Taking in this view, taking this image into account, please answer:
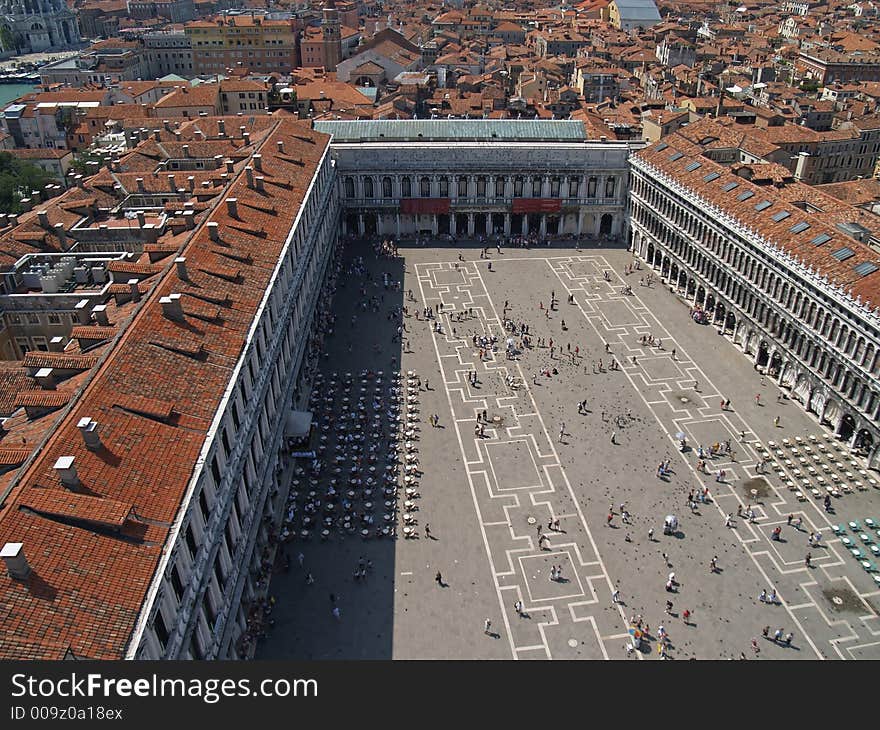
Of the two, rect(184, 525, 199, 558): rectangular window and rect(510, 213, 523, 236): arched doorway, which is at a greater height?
rect(184, 525, 199, 558): rectangular window

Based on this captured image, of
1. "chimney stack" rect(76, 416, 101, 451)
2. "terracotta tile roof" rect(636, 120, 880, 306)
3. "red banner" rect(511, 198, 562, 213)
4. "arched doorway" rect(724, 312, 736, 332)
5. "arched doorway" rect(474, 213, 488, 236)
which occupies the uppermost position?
"chimney stack" rect(76, 416, 101, 451)

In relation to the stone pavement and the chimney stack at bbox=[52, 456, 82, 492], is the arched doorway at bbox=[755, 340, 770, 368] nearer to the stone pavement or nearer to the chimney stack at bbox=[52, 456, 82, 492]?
the stone pavement

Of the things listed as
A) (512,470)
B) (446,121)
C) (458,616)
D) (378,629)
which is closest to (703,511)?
(512,470)

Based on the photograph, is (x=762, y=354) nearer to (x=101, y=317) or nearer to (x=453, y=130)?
(x=453, y=130)

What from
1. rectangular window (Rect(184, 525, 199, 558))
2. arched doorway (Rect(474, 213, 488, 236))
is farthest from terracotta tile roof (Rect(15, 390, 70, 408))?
arched doorway (Rect(474, 213, 488, 236))

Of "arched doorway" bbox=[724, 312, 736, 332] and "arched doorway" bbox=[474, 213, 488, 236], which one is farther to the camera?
"arched doorway" bbox=[474, 213, 488, 236]

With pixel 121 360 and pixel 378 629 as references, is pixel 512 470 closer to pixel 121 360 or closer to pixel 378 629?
pixel 378 629

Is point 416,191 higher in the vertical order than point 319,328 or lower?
higher
